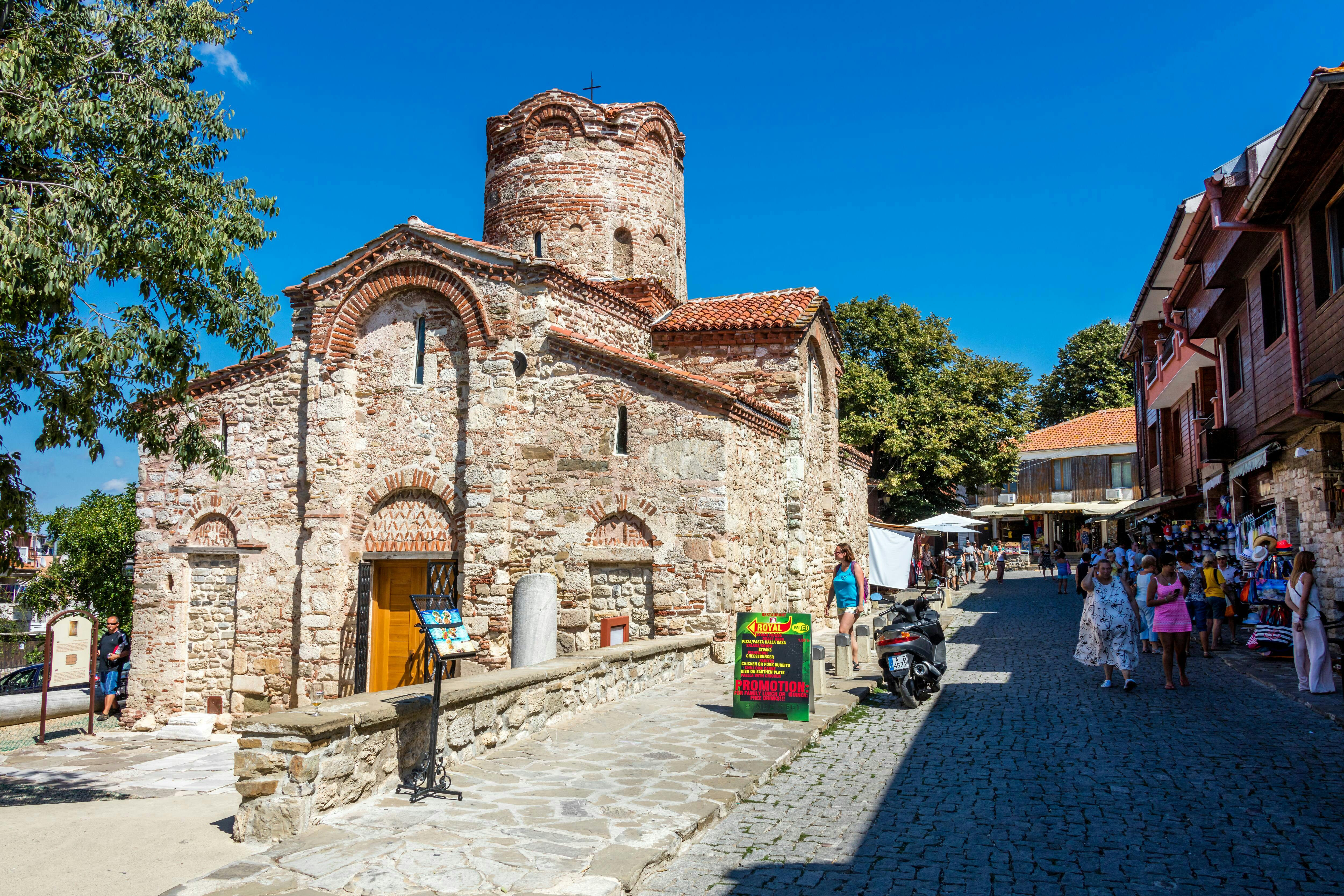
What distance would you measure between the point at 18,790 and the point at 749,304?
1296cm

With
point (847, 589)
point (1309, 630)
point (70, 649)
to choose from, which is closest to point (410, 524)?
point (70, 649)

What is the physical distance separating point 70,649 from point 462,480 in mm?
6788

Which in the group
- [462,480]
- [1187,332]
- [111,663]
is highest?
[1187,332]

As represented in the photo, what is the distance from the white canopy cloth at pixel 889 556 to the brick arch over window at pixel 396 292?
10.4 meters

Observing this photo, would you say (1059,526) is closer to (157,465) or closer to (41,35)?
(157,465)

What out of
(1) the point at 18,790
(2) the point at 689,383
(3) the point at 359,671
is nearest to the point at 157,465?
(3) the point at 359,671

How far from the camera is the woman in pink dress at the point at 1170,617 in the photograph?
1002 centimetres

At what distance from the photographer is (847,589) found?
11070 mm

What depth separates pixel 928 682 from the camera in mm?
9492

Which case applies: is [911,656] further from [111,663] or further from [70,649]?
[111,663]

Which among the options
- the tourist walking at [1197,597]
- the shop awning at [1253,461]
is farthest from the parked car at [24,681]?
the shop awning at [1253,461]

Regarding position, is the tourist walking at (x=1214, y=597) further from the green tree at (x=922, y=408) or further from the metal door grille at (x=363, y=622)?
the green tree at (x=922, y=408)

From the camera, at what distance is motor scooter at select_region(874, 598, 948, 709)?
30.2 feet

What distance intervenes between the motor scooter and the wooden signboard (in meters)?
11.7
